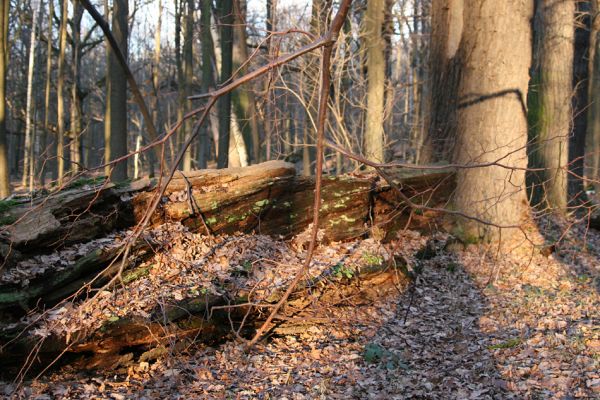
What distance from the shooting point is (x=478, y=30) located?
8719 mm

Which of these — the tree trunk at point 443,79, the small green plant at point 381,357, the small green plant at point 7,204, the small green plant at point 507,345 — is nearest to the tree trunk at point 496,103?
the tree trunk at point 443,79

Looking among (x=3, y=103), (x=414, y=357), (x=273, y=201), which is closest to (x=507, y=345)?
(x=414, y=357)

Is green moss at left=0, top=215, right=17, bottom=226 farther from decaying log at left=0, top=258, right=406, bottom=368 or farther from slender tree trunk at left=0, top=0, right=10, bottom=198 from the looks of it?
slender tree trunk at left=0, top=0, right=10, bottom=198

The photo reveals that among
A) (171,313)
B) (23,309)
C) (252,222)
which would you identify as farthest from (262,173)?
(23,309)

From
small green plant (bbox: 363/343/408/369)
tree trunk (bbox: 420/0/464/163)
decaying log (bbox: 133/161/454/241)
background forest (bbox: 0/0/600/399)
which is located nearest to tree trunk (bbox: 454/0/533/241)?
background forest (bbox: 0/0/600/399)

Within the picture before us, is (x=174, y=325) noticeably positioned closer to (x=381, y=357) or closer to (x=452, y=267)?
(x=381, y=357)

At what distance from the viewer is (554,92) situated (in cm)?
1045

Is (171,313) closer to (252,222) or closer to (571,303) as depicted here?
(252,222)

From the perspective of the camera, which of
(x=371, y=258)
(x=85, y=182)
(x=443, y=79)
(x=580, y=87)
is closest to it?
(x=85, y=182)

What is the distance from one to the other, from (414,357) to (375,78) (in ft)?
26.8

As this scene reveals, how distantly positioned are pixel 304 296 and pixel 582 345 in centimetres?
324

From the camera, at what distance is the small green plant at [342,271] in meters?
7.01

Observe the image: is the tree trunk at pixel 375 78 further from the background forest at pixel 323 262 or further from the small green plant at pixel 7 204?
the small green plant at pixel 7 204

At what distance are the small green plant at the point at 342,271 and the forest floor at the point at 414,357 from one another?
46 cm
